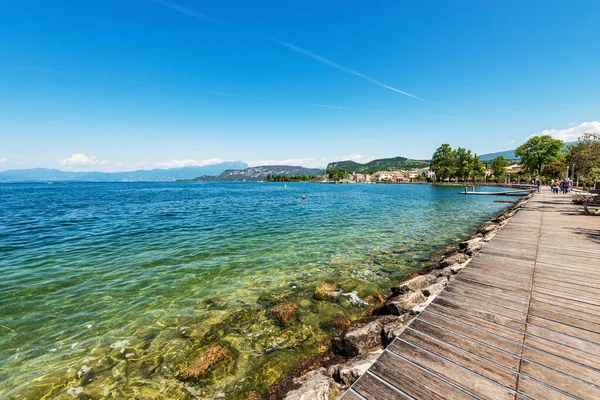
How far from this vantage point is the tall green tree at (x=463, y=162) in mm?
105512

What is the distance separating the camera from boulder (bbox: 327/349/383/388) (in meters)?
4.15

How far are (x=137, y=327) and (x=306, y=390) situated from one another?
5845 millimetres

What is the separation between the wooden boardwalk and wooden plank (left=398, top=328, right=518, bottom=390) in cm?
1

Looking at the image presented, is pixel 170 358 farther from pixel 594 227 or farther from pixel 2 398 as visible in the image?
pixel 594 227

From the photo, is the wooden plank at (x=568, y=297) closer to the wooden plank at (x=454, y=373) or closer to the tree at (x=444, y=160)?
the wooden plank at (x=454, y=373)

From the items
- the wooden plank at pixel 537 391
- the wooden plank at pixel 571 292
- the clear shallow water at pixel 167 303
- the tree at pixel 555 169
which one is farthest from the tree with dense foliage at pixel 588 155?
the tree at pixel 555 169

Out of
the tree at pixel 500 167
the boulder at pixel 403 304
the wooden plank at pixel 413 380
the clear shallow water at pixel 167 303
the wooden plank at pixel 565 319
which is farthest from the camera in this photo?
the tree at pixel 500 167

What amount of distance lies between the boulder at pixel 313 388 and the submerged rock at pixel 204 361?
221 centimetres

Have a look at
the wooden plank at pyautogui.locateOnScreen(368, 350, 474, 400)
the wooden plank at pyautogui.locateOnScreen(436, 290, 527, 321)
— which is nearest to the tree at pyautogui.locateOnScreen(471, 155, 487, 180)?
the wooden plank at pyautogui.locateOnScreen(436, 290, 527, 321)

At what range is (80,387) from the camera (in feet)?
16.8

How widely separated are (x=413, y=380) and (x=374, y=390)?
58 cm

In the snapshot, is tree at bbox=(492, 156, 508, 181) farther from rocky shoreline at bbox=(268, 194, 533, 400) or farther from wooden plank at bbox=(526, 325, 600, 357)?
wooden plank at bbox=(526, 325, 600, 357)

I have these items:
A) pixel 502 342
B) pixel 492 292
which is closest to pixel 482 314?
pixel 502 342

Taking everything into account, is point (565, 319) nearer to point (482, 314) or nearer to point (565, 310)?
point (565, 310)
